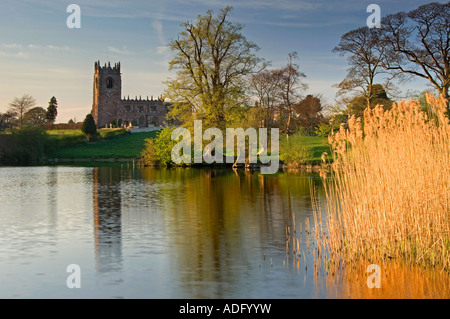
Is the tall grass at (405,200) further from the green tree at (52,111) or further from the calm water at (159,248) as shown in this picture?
the green tree at (52,111)

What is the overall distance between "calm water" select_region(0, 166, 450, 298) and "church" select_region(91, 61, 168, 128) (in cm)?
12699

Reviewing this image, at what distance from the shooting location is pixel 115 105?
15112 centimetres

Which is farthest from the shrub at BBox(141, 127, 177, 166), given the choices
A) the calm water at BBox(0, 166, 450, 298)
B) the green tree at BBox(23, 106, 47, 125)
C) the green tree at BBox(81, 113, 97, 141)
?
the green tree at BBox(23, 106, 47, 125)

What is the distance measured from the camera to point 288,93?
59.7m

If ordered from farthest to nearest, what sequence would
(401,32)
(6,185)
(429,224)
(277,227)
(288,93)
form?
(288,93) → (401,32) → (6,185) → (277,227) → (429,224)

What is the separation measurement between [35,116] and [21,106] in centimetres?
1017

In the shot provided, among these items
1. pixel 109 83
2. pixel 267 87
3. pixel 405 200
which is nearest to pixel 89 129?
pixel 267 87

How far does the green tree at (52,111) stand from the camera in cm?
12012

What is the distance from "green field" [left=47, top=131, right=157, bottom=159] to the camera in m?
77.2

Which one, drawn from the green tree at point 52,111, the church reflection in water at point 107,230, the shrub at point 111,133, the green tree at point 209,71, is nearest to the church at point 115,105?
the green tree at point 52,111

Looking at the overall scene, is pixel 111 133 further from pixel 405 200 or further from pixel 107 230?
pixel 405 200
